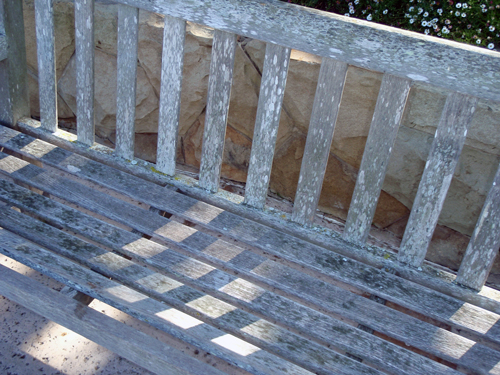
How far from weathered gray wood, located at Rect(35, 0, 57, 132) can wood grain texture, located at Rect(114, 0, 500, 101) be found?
59cm

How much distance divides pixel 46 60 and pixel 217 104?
2.65 ft

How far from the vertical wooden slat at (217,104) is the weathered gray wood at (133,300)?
50cm

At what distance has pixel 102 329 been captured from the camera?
1.46 m

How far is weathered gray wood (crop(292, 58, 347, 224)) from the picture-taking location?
157 cm

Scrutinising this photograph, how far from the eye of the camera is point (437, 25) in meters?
2.82

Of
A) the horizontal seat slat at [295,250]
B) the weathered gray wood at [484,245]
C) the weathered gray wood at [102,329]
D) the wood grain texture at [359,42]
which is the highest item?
the wood grain texture at [359,42]

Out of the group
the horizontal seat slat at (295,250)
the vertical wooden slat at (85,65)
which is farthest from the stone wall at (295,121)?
the horizontal seat slat at (295,250)

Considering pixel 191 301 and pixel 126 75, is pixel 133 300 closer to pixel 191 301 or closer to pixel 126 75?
pixel 191 301

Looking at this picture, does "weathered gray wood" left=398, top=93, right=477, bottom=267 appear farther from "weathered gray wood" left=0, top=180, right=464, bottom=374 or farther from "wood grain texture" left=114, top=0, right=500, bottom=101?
"weathered gray wood" left=0, top=180, right=464, bottom=374

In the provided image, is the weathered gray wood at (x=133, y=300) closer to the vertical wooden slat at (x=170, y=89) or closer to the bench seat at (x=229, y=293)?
the bench seat at (x=229, y=293)

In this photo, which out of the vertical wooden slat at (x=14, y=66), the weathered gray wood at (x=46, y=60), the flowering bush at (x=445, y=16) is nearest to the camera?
the weathered gray wood at (x=46, y=60)

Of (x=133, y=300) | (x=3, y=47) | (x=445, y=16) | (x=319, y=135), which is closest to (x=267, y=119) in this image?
(x=319, y=135)

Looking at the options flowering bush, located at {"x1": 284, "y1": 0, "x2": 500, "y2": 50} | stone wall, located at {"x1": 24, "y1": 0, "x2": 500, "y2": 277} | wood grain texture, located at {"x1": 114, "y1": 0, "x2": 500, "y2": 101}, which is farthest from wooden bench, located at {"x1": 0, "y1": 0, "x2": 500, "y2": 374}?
flowering bush, located at {"x1": 284, "y1": 0, "x2": 500, "y2": 50}

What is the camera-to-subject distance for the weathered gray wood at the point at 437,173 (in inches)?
57.7
